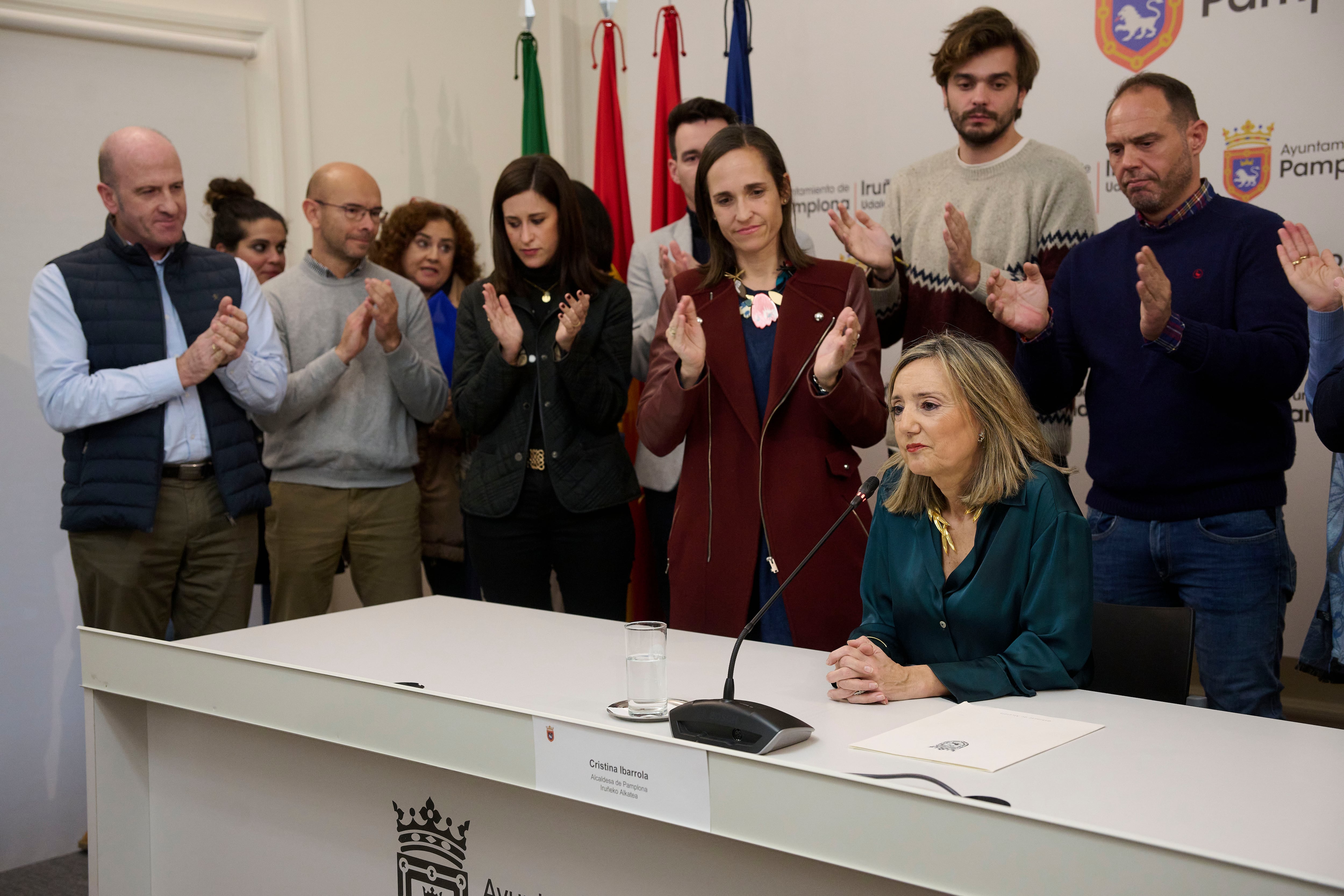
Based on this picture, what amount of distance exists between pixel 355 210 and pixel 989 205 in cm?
182

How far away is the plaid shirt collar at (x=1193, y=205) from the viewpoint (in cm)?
253

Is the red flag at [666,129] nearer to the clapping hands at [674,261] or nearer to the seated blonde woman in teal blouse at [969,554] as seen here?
the clapping hands at [674,261]

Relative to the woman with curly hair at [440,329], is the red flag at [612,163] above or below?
above

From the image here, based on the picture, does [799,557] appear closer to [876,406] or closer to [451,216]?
[876,406]

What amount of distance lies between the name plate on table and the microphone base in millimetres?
43

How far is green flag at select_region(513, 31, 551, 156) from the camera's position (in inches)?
177

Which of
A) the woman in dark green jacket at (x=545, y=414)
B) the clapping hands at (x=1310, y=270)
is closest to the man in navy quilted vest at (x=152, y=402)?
the woman in dark green jacket at (x=545, y=414)

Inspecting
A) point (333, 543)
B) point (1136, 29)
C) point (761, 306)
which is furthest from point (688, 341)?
point (1136, 29)

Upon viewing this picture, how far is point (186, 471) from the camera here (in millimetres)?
2959

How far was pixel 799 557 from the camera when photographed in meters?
2.35

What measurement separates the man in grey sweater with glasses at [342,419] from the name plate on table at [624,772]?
188cm

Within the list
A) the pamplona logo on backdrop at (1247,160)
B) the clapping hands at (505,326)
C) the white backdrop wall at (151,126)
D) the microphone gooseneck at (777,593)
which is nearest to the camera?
the microphone gooseneck at (777,593)

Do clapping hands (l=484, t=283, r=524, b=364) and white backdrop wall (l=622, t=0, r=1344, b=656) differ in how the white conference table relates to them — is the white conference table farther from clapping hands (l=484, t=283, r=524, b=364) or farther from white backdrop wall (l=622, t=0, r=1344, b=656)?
white backdrop wall (l=622, t=0, r=1344, b=656)

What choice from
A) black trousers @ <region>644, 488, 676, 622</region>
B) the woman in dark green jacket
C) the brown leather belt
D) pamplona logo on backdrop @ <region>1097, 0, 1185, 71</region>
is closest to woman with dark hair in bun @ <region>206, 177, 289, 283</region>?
the brown leather belt
